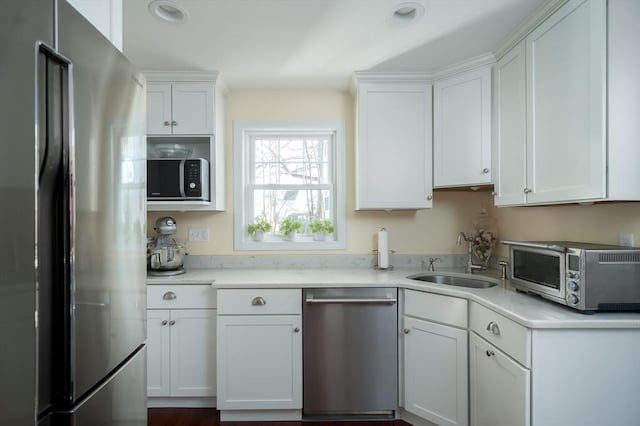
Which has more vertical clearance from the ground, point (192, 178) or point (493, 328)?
point (192, 178)

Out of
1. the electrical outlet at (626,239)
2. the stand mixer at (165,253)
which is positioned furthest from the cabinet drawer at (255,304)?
the electrical outlet at (626,239)

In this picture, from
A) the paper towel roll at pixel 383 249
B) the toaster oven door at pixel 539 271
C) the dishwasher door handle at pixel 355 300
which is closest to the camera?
the toaster oven door at pixel 539 271

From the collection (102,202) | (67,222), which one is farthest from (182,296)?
(67,222)

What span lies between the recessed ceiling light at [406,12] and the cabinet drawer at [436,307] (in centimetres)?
152

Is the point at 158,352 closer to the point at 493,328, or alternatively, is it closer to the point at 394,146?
the point at 493,328

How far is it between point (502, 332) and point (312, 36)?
1811mm

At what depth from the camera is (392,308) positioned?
2.04 meters

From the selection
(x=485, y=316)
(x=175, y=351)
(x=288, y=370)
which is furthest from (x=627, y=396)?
(x=175, y=351)

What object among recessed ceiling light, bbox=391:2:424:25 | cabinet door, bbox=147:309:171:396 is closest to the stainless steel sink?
recessed ceiling light, bbox=391:2:424:25

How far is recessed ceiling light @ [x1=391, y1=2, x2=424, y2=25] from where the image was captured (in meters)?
1.61

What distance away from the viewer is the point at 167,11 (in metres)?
1.67

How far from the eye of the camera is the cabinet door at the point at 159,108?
2320 mm

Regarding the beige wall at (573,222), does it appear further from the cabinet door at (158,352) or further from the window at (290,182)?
the cabinet door at (158,352)

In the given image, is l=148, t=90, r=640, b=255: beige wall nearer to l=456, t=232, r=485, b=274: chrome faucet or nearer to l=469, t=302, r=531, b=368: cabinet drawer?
l=456, t=232, r=485, b=274: chrome faucet
